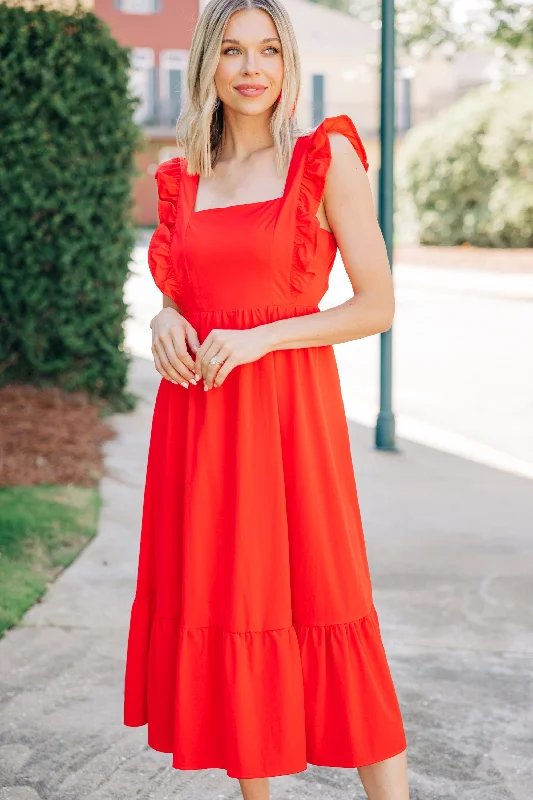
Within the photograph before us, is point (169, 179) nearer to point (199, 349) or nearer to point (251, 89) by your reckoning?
point (251, 89)

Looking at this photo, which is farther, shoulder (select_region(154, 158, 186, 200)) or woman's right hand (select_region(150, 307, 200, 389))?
shoulder (select_region(154, 158, 186, 200))

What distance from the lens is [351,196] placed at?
2.19 meters

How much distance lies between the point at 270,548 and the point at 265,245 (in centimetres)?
63

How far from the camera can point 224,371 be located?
2.13m

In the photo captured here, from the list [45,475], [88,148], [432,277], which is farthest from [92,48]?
[432,277]

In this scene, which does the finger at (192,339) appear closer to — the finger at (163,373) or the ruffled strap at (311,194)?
the finger at (163,373)

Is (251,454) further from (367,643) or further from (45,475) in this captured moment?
(45,475)

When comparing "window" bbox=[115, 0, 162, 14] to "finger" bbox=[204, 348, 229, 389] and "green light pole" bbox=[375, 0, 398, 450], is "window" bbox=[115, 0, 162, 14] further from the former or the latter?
"finger" bbox=[204, 348, 229, 389]

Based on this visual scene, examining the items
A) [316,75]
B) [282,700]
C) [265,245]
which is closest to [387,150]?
[265,245]

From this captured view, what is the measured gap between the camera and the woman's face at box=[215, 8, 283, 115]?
2207mm

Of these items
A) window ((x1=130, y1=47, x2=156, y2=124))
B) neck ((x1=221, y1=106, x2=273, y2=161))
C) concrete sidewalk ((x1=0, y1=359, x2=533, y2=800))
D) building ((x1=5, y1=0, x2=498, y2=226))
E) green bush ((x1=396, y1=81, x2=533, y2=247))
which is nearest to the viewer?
neck ((x1=221, y1=106, x2=273, y2=161))

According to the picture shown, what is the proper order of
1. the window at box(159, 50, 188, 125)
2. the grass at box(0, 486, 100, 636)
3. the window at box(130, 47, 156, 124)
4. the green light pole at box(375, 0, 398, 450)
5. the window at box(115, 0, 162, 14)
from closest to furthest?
the grass at box(0, 486, 100, 636) < the green light pole at box(375, 0, 398, 450) < the window at box(115, 0, 162, 14) < the window at box(130, 47, 156, 124) < the window at box(159, 50, 188, 125)

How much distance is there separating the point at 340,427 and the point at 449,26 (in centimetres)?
1192

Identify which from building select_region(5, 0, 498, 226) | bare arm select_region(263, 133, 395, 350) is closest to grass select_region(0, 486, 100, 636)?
bare arm select_region(263, 133, 395, 350)
